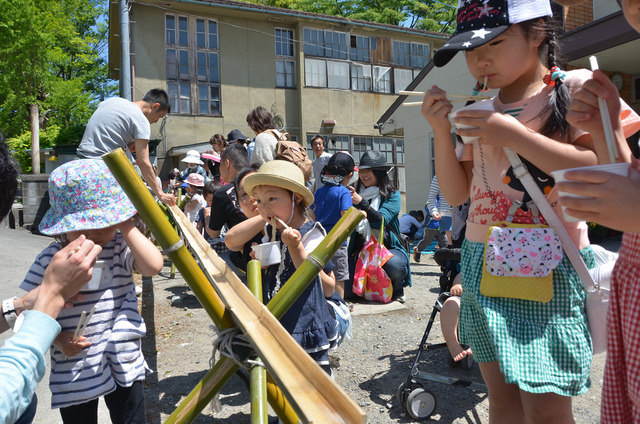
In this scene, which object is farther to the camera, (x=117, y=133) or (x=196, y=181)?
(x=196, y=181)

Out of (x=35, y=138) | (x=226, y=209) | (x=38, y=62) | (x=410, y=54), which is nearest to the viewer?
(x=226, y=209)

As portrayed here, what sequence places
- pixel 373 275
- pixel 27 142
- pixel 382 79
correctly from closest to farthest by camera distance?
1. pixel 373 275
2. pixel 382 79
3. pixel 27 142

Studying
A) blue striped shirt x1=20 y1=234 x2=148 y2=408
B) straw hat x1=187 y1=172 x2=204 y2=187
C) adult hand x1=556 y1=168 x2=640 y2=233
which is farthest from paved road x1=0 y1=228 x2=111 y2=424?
adult hand x1=556 y1=168 x2=640 y2=233

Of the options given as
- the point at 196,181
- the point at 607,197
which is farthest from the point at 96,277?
the point at 196,181

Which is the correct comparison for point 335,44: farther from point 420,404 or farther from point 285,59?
point 420,404

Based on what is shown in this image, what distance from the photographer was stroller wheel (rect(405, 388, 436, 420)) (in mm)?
2865

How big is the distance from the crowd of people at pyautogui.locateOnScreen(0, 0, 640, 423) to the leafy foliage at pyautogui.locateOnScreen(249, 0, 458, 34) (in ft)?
84.1

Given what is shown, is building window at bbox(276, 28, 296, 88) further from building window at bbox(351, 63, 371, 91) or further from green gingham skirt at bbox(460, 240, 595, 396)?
green gingham skirt at bbox(460, 240, 595, 396)

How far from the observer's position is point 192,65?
17.2 m

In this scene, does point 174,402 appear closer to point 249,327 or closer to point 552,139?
point 249,327

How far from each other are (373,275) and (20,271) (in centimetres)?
522

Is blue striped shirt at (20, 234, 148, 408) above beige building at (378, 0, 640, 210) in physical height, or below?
below

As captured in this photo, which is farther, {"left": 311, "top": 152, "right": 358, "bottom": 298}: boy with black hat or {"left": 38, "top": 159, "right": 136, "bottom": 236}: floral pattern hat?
{"left": 311, "top": 152, "right": 358, "bottom": 298}: boy with black hat

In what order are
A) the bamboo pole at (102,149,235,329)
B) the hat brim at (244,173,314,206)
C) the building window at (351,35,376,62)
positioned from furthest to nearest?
the building window at (351,35,376,62), the hat brim at (244,173,314,206), the bamboo pole at (102,149,235,329)
